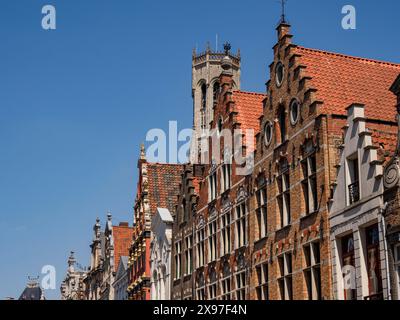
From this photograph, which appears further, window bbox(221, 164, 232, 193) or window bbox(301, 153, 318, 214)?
window bbox(221, 164, 232, 193)

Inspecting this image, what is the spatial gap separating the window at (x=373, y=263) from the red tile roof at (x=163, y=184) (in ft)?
86.6

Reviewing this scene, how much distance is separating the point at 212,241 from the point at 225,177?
121 inches

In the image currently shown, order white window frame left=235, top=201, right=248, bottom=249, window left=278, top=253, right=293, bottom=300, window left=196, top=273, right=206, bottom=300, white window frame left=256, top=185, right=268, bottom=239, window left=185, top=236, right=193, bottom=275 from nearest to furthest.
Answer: window left=278, top=253, right=293, bottom=300 < white window frame left=256, top=185, right=268, bottom=239 < white window frame left=235, top=201, right=248, bottom=249 < window left=196, top=273, right=206, bottom=300 < window left=185, top=236, right=193, bottom=275

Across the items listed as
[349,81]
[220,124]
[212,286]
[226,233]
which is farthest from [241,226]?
[349,81]

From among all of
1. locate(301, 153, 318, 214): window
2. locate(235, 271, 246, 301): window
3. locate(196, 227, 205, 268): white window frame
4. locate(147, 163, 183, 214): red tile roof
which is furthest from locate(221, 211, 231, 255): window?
locate(147, 163, 183, 214): red tile roof

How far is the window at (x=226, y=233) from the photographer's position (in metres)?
33.6

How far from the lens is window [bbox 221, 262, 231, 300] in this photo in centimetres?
3284

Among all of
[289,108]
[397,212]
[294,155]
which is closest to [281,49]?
[289,108]

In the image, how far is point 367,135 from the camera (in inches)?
921

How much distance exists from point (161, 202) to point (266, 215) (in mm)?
20123

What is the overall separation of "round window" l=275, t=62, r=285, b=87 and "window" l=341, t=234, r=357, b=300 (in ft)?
24.8

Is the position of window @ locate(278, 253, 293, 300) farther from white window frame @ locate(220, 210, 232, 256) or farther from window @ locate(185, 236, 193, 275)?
window @ locate(185, 236, 193, 275)

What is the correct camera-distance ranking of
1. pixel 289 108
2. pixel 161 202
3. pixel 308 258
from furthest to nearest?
pixel 161 202 → pixel 289 108 → pixel 308 258
